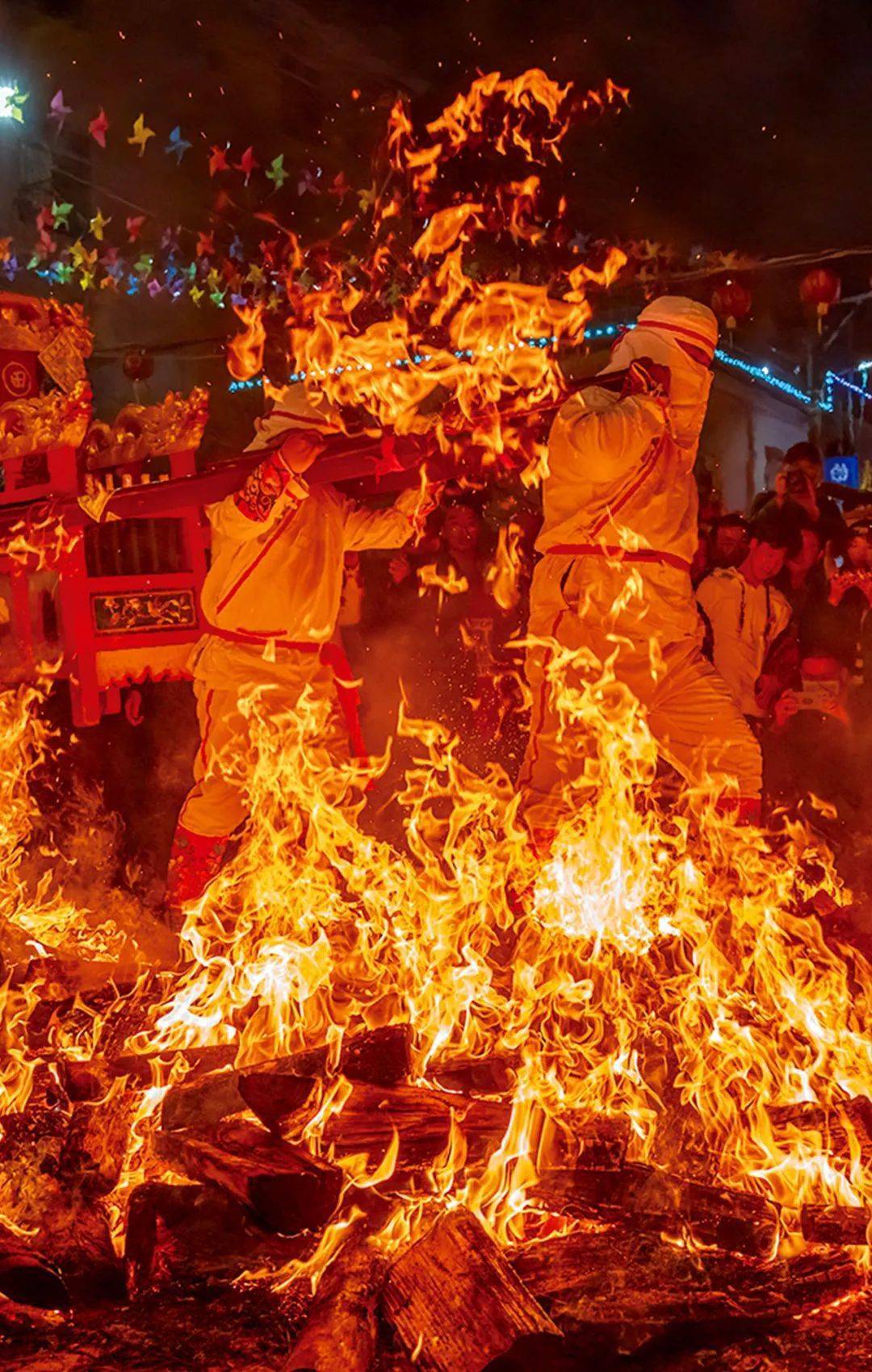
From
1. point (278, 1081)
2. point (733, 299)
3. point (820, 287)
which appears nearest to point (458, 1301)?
point (278, 1081)

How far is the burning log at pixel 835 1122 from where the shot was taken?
3.64 m

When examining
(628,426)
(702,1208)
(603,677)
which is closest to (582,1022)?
(702,1208)

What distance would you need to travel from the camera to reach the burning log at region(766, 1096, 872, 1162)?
11.9ft

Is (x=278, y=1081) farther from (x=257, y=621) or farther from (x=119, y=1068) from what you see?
(x=257, y=621)

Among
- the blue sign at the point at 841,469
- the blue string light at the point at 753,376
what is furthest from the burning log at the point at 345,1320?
the blue sign at the point at 841,469

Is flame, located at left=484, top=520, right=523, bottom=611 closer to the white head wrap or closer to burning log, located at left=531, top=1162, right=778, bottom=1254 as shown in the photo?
the white head wrap

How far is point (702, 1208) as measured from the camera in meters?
3.26

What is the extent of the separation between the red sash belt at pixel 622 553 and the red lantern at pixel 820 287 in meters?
4.33

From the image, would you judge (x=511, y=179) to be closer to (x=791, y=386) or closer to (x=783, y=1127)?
(x=783, y=1127)

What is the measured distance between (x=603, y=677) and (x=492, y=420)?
43.0 inches

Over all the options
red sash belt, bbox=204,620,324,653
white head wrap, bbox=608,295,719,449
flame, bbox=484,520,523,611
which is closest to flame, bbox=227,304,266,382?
flame, bbox=484,520,523,611

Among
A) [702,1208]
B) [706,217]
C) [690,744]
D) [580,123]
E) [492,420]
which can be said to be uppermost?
[580,123]

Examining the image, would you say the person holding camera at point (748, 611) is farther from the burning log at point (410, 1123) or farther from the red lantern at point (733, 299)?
the burning log at point (410, 1123)


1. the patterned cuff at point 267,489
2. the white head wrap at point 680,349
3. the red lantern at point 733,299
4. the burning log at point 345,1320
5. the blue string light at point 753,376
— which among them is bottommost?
the burning log at point 345,1320
